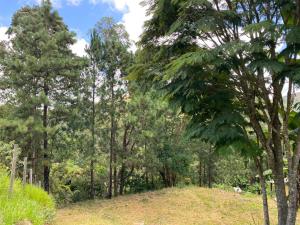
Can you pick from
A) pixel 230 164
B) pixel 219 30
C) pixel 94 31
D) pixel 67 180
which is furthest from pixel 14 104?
pixel 230 164

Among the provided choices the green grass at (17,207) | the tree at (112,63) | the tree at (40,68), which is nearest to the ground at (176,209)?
the tree at (112,63)

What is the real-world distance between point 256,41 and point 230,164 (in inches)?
→ 670

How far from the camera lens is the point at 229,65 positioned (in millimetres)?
4652

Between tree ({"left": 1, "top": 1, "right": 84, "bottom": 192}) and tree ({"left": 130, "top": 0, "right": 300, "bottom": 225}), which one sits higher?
tree ({"left": 1, "top": 1, "right": 84, "bottom": 192})

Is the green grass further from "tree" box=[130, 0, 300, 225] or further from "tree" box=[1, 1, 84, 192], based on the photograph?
"tree" box=[1, 1, 84, 192]

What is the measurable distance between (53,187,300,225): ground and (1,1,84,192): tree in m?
3.04

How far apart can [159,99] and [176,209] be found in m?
4.05

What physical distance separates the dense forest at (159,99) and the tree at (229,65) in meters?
0.02

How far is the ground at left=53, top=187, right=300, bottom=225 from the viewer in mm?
10719

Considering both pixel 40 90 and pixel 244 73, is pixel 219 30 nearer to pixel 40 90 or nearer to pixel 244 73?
pixel 244 73

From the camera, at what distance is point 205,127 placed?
5.08 metres

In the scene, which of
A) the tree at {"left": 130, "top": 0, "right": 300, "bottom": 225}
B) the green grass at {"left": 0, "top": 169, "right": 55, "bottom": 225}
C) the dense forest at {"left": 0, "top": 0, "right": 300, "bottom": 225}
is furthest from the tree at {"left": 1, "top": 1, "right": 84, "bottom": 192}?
the tree at {"left": 130, "top": 0, "right": 300, "bottom": 225}

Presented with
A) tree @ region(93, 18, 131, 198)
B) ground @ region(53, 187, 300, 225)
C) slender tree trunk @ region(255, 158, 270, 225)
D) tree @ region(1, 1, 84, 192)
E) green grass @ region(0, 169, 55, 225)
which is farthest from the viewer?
tree @ region(93, 18, 131, 198)

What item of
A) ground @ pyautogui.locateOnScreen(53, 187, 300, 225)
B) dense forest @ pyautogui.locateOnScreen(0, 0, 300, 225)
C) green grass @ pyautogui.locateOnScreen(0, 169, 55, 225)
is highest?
dense forest @ pyautogui.locateOnScreen(0, 0, 300, 225)
